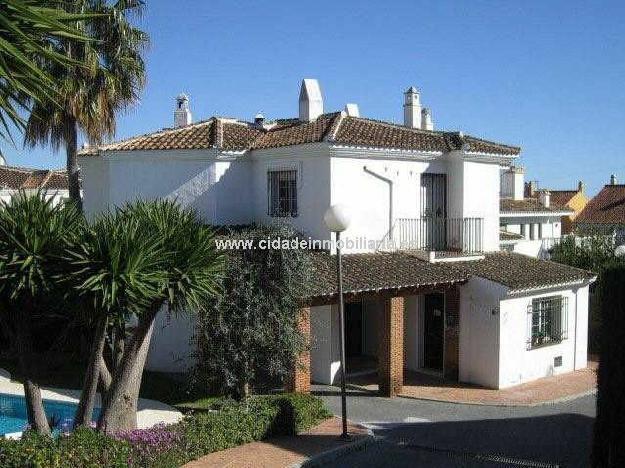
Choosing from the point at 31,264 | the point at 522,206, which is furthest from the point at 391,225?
the point at 522,206

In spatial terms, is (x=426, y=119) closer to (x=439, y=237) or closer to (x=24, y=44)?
(x=439, y=237)

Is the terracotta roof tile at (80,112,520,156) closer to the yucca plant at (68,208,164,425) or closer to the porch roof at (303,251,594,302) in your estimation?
the porch roof at (303,251,594,302)

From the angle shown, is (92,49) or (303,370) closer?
(303,370)

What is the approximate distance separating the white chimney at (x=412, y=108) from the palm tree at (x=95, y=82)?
34.2ft

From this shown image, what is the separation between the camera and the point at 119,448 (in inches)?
417

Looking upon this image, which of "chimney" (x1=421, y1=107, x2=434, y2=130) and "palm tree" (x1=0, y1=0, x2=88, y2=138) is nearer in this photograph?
"palm tree" (x1=0, y1=0, x2=88, y2=138)

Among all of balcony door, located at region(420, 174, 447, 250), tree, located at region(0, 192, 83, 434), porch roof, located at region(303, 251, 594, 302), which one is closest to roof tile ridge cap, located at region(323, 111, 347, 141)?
balcony door, located at region(420, 174, 447, 250)

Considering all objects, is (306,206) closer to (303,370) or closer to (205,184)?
(205,184)

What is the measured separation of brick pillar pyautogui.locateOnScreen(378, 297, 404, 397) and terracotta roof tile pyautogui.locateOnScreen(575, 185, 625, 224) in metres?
34.8

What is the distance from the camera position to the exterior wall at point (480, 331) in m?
19.6

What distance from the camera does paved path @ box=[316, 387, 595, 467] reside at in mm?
13039

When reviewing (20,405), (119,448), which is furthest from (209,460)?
(20,405)

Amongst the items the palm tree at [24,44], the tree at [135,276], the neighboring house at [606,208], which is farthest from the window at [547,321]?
the neighboring house at [606,208]

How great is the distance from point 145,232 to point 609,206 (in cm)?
4665
